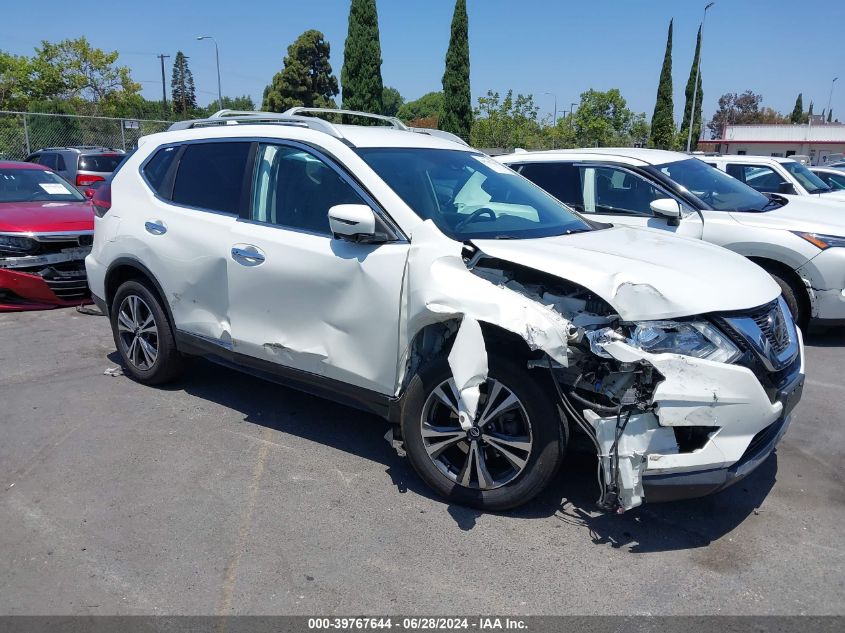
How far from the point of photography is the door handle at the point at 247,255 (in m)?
4.18

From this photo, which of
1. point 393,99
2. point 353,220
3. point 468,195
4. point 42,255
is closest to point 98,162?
point 42,255

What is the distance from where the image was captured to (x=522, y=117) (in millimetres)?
31016

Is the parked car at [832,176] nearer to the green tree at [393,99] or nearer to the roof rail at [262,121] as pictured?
the roof rail at [262,121]

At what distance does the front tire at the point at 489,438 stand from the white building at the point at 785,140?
61.5 metres

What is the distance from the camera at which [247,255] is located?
424 centimetres

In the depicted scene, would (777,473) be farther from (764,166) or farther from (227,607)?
(764,166)

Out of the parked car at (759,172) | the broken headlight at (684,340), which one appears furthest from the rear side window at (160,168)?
the parked car at (759,172)

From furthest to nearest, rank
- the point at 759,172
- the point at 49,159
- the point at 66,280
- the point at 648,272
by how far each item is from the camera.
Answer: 1. the point at 49,159
2. the point at 759,172
3. the point at 66,280
4. the point at 648,272

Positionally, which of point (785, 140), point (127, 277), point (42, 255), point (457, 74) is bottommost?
point (42, 255)

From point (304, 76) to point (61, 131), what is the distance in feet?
107

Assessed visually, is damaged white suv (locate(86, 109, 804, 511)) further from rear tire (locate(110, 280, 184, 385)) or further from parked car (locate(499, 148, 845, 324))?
parked car (locate(499, 148, 845, 324))

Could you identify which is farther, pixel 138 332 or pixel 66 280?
pixel 66 280

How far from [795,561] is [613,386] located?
1177 millimetres

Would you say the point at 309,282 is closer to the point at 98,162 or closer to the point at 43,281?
the point at 43,281
